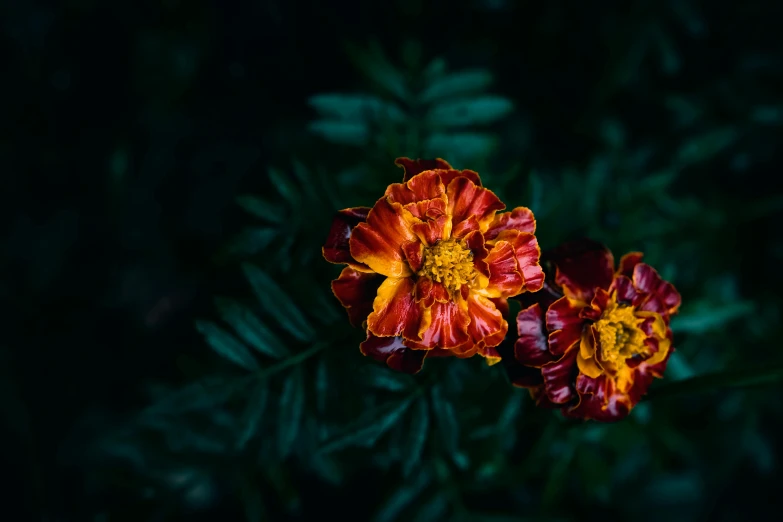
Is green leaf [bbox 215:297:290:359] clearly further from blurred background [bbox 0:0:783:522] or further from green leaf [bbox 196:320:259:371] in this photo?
blurred background [bbox 0:0:783:522]

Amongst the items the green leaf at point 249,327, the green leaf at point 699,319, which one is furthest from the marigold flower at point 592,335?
the green leaf at point 249,327

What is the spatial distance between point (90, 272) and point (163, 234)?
0.99 feet

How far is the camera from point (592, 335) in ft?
3.54

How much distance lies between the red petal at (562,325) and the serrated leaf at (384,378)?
0.29m

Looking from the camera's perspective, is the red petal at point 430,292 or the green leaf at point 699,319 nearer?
the red petal at point 430,292

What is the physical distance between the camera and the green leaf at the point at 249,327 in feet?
3.96

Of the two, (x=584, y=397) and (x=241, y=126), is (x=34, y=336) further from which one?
(x=584, y=397)

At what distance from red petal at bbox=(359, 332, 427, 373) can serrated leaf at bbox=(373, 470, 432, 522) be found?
2.12ft

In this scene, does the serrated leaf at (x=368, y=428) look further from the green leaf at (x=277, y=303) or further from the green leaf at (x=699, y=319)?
the green leaf at (x=699, y=319)

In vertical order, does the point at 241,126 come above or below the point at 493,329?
above

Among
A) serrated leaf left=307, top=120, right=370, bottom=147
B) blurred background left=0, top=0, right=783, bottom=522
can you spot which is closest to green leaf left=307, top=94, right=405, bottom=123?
serrated leaf left=307, top=120, right=370, bottom=147

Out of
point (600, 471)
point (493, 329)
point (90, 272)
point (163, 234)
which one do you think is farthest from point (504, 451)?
point (90, 272)

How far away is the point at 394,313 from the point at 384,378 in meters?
0.19

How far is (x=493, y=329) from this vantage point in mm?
1021
